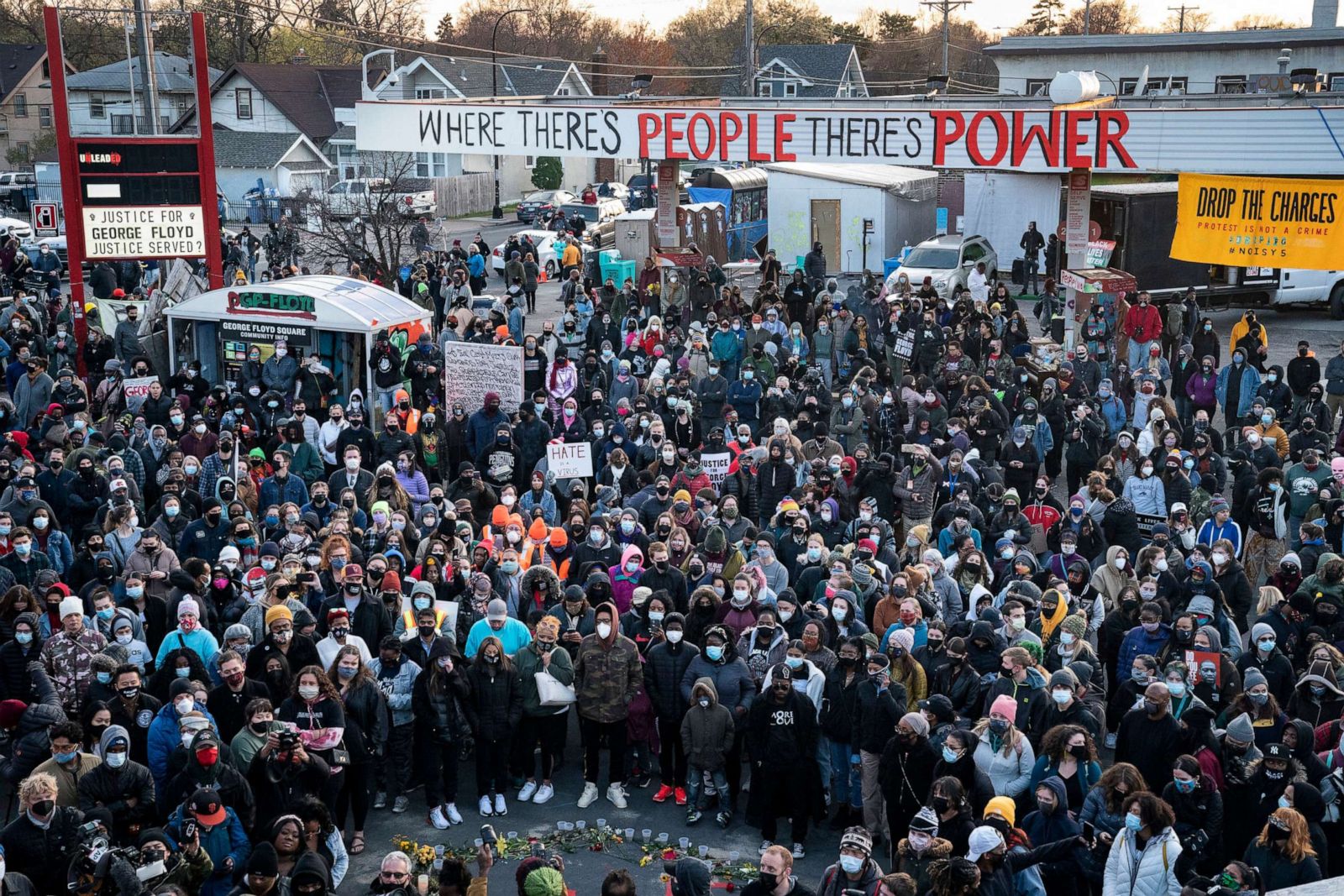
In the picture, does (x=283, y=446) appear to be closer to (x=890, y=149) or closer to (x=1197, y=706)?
(x=1197, y=706)

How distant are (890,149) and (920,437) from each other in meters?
8.11

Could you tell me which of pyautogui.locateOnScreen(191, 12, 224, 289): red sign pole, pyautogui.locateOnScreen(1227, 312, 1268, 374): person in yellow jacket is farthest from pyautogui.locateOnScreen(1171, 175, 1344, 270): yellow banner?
pyautogui.locateOnScreen(191, 12, 224, 289): red sign pole

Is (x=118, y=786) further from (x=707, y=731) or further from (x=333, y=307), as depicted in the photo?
(x=333, y=307)

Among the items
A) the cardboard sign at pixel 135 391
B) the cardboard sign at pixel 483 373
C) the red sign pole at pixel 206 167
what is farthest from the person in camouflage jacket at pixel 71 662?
the red sign pole at pixel 206 167

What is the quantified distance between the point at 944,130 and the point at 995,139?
0.83m

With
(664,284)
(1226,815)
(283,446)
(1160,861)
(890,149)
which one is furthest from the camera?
(664,284)

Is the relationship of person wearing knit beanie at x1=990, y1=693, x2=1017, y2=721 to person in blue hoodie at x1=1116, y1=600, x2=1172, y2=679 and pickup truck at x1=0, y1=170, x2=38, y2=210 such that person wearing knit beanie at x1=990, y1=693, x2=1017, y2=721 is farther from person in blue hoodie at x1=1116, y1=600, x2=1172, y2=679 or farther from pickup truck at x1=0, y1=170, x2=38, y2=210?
pickup truck at x1=0, y1=170, x2=38, y2=210

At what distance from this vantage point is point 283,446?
15.8 metres

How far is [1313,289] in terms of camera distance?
29.1m

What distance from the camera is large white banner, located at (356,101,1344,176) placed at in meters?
21.0

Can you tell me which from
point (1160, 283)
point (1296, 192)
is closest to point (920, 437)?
point (1296, 192)

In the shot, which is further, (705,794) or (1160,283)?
(1160,283)

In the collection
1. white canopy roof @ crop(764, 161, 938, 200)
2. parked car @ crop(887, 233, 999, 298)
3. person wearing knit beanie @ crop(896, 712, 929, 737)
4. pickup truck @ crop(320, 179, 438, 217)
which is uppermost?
white canopy roof @ crop(764, 161, 938, 200)

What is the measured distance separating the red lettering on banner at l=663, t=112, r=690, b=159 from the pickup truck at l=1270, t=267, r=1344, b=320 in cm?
1263
